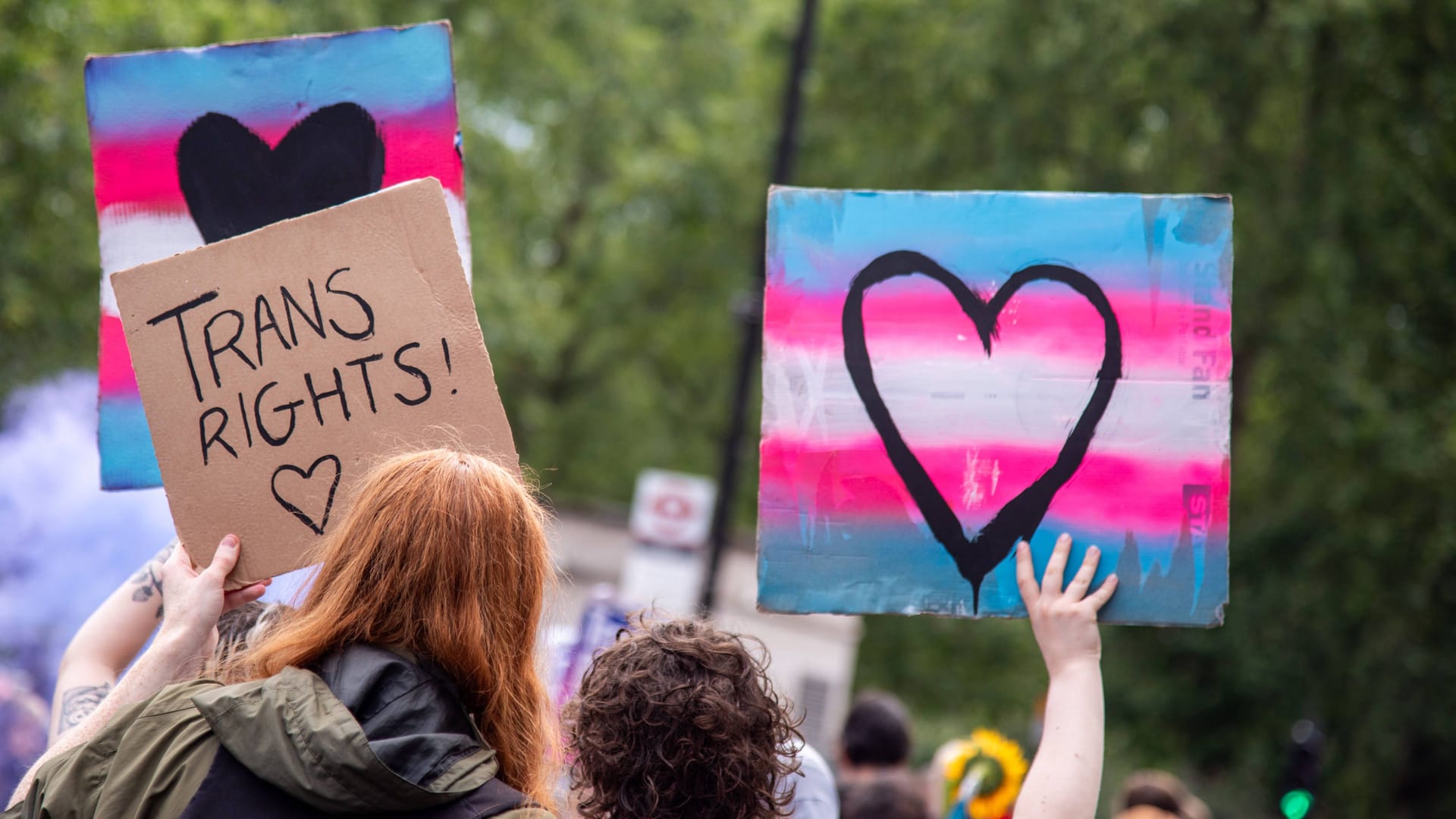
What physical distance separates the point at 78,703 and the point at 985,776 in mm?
2833

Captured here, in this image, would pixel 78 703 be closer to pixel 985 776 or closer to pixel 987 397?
pixel 987 397

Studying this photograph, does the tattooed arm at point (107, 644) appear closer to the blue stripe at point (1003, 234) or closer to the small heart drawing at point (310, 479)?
the small heart drawing at point (310, 479)

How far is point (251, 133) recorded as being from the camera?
2732 millimetres

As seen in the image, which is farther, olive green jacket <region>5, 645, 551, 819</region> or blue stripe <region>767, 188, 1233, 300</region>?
blue stripe <region>767, 188, 1233, 300</region>

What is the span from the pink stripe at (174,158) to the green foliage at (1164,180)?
7.57 metres

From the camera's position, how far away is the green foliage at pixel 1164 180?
10938 millimetres

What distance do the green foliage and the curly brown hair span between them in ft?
29.8

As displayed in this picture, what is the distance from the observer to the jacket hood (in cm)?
158

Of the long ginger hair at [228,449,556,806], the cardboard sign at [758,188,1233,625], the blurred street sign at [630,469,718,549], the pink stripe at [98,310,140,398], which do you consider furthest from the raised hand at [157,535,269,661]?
the blurred street sign at [630,469,718,549]

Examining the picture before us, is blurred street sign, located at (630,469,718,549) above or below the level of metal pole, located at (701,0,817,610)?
below

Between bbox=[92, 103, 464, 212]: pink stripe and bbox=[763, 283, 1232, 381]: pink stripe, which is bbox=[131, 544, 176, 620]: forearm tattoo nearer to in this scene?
bbox=[92, 103, 464, 212]: pink stripe

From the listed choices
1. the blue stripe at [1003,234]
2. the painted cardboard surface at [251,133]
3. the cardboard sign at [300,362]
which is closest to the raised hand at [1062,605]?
the blue stripe at [1003,234]

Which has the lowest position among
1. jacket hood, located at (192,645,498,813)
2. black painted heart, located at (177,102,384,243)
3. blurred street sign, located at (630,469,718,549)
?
blurred street sign, located at (630,469,718,549)

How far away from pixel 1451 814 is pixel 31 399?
1321 centimetres
